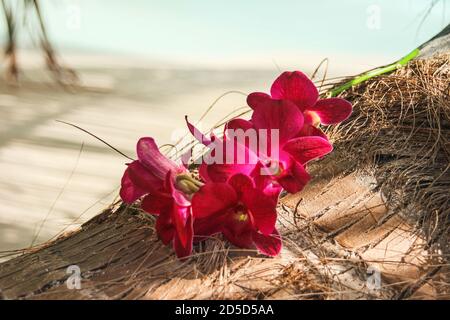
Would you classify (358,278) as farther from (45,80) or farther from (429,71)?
(45,80)

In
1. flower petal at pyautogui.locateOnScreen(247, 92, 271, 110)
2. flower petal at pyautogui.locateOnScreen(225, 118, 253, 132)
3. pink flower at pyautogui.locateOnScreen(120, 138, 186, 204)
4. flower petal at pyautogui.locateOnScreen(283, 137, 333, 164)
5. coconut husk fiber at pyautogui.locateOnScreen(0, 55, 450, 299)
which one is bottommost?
coconut husk fiber at pyautogui.locateOnScreen(0, 55, 450, 299)

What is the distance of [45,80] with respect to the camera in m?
2.42

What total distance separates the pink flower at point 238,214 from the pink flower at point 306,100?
12 cm

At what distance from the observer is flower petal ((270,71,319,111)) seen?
0.80 metres

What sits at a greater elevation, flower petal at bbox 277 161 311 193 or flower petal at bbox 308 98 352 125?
flower petal at bbox 308 98 352 125

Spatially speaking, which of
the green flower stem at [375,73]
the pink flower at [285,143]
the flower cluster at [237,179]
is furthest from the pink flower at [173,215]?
the green flower stem at [375,73]

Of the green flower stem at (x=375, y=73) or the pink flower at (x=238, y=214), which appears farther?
the green flower stem at (x=375, y=73)

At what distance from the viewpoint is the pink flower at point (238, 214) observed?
2.36 feet

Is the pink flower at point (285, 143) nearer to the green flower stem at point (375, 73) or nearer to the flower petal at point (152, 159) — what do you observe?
the flower petal at point (152, 159)

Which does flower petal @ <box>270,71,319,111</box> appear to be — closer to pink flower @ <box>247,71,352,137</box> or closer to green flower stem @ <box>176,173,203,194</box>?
pink flower @ <box>247,71,352,137</box>

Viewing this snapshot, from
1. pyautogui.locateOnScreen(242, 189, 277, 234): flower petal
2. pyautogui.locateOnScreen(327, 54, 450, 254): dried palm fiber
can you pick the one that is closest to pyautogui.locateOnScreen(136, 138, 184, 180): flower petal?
pyautogui.locateOnScreen(242, 189, 277, 234): flower petal

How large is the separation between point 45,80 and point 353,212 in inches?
71.0

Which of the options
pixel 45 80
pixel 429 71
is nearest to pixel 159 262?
pixel 429 71

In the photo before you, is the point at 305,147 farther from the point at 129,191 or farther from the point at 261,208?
the point at 129,191
